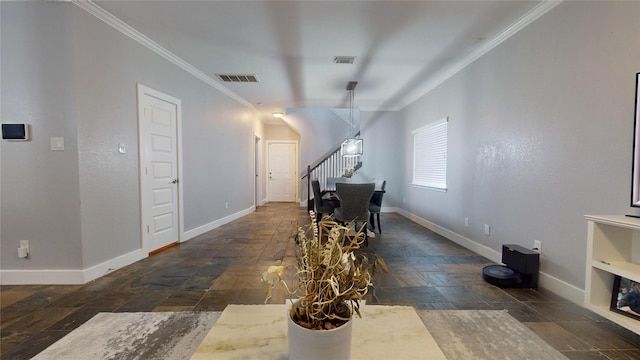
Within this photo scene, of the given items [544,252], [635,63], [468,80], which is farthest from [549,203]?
[468,80]

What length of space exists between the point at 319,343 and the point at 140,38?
383 centimetres

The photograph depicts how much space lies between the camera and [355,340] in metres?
0.97

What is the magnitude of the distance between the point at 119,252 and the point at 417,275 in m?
3.23

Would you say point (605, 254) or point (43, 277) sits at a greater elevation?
point (605, 254)

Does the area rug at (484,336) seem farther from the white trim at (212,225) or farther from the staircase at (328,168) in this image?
the staircase at (328,168)

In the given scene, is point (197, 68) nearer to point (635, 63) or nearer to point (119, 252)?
point (119, 252)

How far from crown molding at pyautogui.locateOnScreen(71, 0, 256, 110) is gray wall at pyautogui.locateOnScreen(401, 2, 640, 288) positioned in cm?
403

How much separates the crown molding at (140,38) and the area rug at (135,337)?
276 centimetres

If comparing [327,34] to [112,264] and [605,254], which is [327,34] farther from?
[112,264]

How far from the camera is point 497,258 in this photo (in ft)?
10.1

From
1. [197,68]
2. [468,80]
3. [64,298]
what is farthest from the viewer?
[197,68]

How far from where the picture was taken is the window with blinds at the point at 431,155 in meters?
4.49

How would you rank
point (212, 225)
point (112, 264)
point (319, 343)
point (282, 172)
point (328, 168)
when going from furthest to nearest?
1. point (282, 172)
2. point (328, 168)
3. point (212, 225)
4. point (112, 264)
5. point (319, 343)

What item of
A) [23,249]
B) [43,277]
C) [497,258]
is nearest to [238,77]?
[23,249]
